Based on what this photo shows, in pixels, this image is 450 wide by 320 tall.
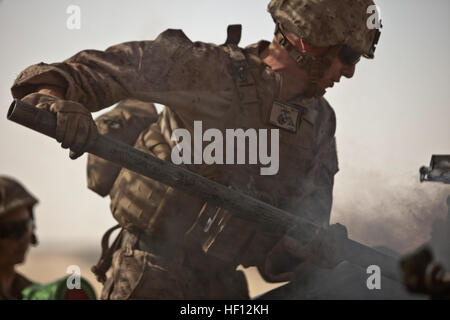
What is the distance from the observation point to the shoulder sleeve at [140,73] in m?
4.64

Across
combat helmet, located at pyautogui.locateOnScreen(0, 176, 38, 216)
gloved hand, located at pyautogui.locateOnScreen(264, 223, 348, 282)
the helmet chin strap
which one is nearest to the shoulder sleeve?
the helmet chin strap

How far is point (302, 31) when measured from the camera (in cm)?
561

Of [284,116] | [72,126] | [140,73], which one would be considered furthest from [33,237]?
[284,116]

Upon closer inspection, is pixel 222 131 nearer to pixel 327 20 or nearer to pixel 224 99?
pixel 224 99

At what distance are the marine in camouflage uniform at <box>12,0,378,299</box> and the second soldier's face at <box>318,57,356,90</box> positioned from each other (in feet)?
0.06

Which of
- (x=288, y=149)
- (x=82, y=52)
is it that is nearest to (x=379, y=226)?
(x=288, y=149)

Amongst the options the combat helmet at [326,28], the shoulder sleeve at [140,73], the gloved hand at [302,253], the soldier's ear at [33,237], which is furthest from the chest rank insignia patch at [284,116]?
the soldier's ear at [33,237]

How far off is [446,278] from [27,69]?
2.73 metres

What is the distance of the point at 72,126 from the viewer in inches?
162

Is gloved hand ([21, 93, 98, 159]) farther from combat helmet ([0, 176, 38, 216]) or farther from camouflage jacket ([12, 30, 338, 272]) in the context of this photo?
combat helmet ([0, 176, 38, 216])

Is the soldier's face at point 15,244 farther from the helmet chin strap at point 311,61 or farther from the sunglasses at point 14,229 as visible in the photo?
the helmet chin strap at point 311,61

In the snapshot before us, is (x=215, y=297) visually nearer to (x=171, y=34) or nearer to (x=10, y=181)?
(x=171, y=34)

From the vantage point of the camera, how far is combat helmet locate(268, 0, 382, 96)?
5594 mm

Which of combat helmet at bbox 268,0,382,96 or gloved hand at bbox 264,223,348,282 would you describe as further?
combat helmet at bbox 268,0,382,96
